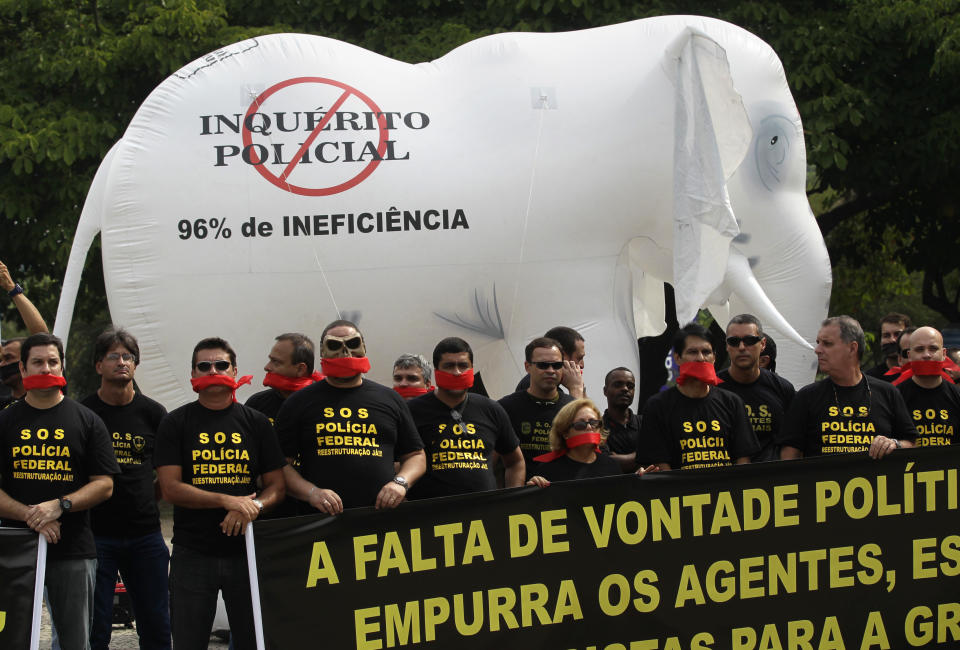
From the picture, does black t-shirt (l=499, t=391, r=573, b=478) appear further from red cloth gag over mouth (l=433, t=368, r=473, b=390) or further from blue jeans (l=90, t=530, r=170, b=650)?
blue jeans (l=90, t=530, r=170, b=650)

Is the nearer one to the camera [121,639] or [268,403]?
[268,403]

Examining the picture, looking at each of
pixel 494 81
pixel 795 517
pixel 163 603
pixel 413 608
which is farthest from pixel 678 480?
pixel 494 81

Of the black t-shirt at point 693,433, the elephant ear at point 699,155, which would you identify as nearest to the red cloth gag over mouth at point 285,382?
the black t-shirt at point 693,433

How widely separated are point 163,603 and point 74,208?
19.5 feet

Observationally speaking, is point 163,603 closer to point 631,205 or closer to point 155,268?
point 155,268

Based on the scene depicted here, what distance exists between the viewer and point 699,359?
5781mm

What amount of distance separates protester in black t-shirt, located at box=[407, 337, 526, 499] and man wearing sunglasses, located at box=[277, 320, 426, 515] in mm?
257

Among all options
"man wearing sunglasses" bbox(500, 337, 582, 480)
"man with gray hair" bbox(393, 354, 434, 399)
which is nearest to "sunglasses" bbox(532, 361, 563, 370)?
"man wearing sunglasses" bbox(500, 337, 582, 480)

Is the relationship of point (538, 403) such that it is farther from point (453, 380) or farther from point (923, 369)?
point (923, 369)

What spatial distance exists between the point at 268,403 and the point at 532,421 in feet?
4.03

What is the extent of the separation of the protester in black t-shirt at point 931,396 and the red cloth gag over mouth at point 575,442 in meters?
1.61

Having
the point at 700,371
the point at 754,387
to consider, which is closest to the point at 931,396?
the point at 754,387

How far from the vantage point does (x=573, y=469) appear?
5539 mm

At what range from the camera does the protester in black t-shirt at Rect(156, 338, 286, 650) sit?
5.09 m
